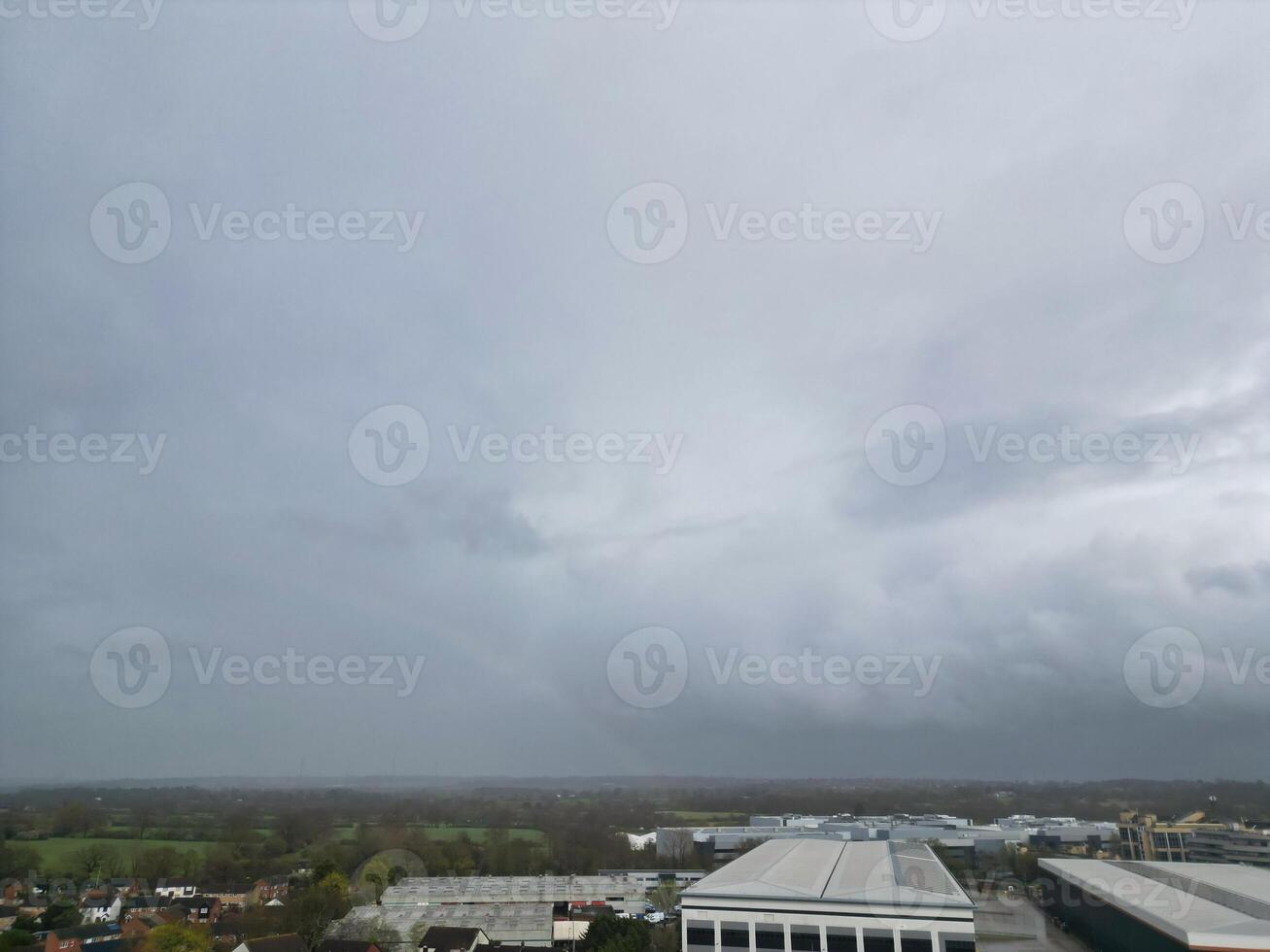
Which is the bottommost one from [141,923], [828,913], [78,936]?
[141,923]

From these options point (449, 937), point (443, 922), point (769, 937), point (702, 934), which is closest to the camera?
point (769, 937)

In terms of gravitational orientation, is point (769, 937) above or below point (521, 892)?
above

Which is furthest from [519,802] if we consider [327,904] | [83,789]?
[327,904]

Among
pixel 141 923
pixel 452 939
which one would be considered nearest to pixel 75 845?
pixel 141 923

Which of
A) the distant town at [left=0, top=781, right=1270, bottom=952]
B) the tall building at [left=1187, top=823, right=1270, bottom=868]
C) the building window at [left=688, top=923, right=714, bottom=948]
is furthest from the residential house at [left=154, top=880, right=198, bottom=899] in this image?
the tall building at [left=1187, top=823, right=1270, bottom=868]

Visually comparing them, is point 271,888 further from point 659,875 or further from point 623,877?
point 659,875

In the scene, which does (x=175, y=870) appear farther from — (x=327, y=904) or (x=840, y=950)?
(x=840, y=950)

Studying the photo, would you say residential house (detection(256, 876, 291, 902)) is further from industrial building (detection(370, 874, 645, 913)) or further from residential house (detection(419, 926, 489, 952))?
residential house (detection(419, 926, 489, 952))

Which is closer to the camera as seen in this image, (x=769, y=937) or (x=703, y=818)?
(x=769, y=937)
